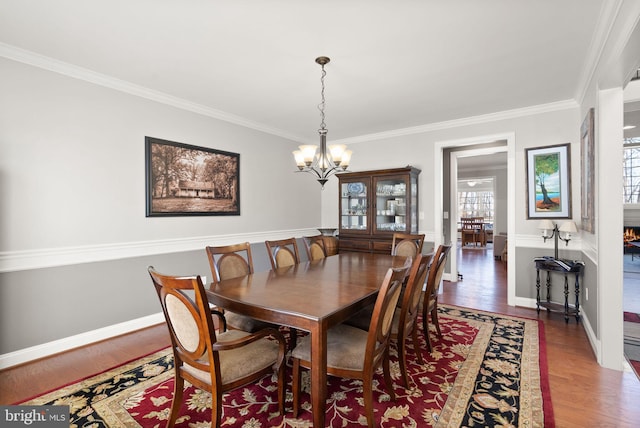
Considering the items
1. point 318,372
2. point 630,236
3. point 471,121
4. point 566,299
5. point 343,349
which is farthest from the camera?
point 630,236

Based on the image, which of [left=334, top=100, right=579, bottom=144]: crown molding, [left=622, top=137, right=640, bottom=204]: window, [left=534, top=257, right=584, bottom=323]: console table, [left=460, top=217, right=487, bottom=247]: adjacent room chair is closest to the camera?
[left=534, top=257, right=584, bottom=323]: console table

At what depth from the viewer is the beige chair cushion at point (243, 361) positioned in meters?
1.59

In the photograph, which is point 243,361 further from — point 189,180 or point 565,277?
point 565,277

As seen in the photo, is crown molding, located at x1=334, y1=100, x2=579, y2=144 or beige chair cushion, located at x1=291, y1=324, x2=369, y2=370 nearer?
beige chair cushion, located at x1=291, y1=324, x2=369, y2=370

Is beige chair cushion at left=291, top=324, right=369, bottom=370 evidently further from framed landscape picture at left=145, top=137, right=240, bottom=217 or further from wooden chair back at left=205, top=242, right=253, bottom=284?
framed landscape picture at left=145, top=137, right=240, bottom=217

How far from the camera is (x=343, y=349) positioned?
179 cm

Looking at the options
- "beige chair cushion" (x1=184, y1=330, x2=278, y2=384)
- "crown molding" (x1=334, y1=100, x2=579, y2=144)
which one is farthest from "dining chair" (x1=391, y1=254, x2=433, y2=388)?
"crown molding" (x1=334, y1=100, x2=579, y2=144)

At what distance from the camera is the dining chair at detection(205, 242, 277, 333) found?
230 centimetres

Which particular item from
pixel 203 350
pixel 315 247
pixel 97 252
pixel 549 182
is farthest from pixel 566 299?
pixel 97 252

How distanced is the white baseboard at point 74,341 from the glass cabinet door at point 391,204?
3.28 m

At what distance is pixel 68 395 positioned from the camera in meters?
2.07

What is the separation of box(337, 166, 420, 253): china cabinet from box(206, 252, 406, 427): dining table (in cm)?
202

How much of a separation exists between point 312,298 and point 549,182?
3.61 metres

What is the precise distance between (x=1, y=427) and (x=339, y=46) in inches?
133
